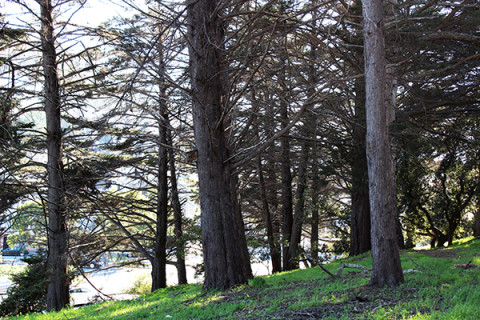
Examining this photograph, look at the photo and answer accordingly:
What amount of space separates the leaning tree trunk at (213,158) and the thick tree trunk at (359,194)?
591 cm

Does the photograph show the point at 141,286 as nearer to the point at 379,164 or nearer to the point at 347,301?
the point at 379,164

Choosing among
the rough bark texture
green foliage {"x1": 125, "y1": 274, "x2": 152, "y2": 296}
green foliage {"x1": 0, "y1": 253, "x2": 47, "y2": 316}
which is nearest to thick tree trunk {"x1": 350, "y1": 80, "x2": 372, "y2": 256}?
the rough bark texture

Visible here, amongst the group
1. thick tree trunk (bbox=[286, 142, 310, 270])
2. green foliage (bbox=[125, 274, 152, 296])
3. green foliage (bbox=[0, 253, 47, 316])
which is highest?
thick tree trunk (bbox=[286, 142, 310, 270])

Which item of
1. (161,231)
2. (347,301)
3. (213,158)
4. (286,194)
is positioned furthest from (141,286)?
(347,301)

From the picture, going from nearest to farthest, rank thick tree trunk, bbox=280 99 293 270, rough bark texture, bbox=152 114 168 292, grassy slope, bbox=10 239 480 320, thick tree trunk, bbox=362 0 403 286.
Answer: grassy slope, bbox=10 239 480 320 → thick tree trunk, bbox=362 0 403 286 → rough bark texture, bbox=152 114 168 292 → thick tree trunk, bbox=280 99 293 270

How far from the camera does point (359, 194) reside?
15.3 m

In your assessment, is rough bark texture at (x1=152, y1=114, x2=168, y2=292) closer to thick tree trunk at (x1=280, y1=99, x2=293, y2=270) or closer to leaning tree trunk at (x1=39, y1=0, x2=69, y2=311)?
leaning tree trunk at (x1=39, y1=0, x2=69, y2=311)

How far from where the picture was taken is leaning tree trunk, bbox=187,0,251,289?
8.72 m

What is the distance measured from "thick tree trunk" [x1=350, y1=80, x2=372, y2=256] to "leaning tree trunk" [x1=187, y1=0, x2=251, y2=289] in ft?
19.4

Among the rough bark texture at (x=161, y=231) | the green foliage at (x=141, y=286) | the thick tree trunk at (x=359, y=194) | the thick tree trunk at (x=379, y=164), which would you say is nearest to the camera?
the thick tree trunk at (x=379, y=164)

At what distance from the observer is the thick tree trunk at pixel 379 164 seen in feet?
22.5

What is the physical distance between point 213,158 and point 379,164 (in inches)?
136

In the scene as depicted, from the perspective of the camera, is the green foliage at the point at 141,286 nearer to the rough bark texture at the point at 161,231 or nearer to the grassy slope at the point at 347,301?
the rough bark texture at the point at 161,231

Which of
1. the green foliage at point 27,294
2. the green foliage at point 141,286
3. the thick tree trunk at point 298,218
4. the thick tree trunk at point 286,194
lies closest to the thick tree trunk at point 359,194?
the thick tree trunk at point 298,218
